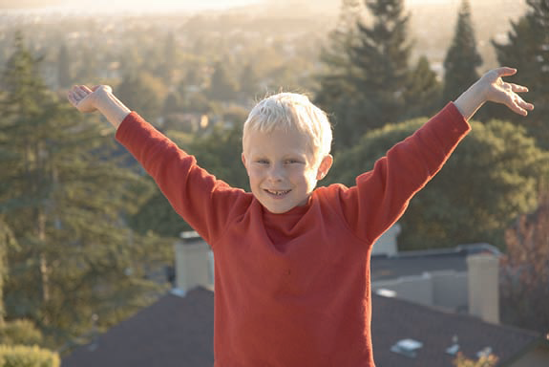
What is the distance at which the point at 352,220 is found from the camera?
6.55 feet

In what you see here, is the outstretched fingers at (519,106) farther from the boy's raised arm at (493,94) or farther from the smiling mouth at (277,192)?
the smiling mouth at (277,192)

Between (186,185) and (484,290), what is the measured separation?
15128mm

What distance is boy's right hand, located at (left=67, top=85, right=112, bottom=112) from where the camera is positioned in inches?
86.8

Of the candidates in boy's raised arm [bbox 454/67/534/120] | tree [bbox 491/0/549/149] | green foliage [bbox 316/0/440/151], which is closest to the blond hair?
boy's raised arm [bbox 454/67/534/120]

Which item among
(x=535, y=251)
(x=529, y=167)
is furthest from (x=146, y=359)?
(x=529, y=167)

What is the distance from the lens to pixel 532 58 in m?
28.3

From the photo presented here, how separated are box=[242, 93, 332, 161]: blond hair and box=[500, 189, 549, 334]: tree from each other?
1597 centimetres

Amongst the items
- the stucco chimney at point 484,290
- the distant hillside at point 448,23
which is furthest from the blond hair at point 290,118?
the distant hillside at point 448,23

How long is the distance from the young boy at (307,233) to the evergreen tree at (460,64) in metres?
32.3

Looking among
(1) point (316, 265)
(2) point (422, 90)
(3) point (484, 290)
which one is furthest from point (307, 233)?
(2) point (422, 90)

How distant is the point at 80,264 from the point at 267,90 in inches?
984

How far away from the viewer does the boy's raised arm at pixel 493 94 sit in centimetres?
195

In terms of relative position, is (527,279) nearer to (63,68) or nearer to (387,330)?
(387,330)

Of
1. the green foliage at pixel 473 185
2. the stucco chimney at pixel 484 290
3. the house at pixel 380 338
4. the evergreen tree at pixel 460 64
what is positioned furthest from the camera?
the evergreen tree at pixel 460 64
